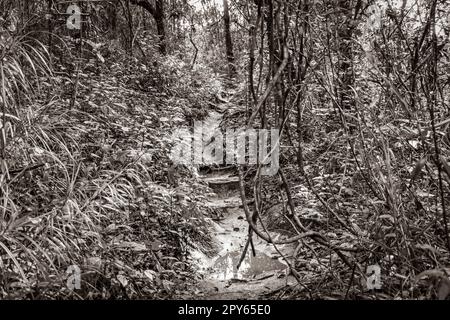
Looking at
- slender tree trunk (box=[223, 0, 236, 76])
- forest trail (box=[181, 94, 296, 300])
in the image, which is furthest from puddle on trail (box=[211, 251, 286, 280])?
slender tree trunk (box=[223, 0, 236, 76])

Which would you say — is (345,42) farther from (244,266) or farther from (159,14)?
(159,14)

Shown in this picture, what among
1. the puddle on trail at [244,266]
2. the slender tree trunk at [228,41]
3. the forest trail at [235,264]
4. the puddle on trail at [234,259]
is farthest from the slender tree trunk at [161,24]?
the puddle on trail at [244,266]

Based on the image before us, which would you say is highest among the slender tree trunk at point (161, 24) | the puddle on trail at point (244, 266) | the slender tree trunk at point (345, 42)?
the slender tree trunk at point (161, 24)

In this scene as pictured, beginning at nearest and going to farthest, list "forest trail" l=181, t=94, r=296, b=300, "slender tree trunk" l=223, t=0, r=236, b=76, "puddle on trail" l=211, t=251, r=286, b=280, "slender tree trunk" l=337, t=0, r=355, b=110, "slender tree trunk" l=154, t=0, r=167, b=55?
"forest trail" l=181, t=94, r=296, b=300 → "puddle on trail" l=211, t=251, r=286, b=280 → "slender tree trunk" l=337, t=0, r=355, b=110 → "slender tree trunk" l=154, t=0, r=167, b=55 → "slender tree trunk" l=223, t=0, r=236, b=76

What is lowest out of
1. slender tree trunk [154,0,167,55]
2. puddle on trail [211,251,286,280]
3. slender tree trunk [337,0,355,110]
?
puddle on trail [211,251,286,280]

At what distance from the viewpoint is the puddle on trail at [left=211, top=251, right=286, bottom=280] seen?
3.59 metres

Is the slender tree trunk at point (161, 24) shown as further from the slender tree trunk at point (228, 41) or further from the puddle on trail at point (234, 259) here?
the puddle on trail at point (234, 259)

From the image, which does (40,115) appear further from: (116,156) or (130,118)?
(130,118)

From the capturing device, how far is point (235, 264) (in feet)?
12.6

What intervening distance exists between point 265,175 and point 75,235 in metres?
3.13

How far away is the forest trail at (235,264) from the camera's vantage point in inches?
127

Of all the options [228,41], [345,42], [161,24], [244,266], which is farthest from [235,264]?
[228,41]

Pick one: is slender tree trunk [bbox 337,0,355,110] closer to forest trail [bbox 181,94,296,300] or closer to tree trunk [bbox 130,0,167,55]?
forest trail [bbox 181,94,296,300]

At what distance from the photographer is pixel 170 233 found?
3748 millimetres
